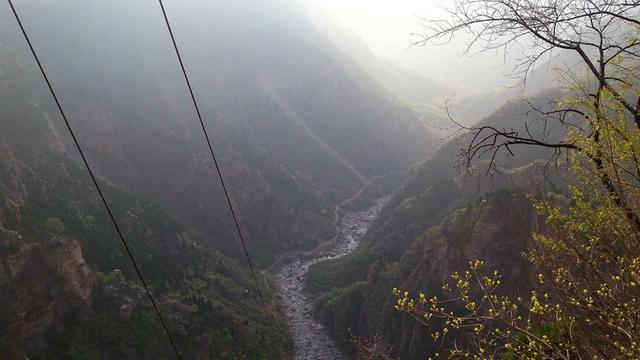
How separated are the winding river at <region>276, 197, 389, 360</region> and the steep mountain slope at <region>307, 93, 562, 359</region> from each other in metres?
1.23

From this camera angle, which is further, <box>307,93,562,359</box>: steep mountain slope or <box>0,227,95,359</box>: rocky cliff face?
<box>307,93,562,359</box>: steep mountain slope

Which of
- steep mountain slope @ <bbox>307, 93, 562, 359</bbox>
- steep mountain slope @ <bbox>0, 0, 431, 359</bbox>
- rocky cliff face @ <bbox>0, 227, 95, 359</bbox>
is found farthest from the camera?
steep mountain slope @ <bbox>307, 93, 562, 359</bbox>

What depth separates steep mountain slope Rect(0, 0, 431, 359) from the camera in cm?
2875

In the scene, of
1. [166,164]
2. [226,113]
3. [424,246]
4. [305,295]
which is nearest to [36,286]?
[305,295]

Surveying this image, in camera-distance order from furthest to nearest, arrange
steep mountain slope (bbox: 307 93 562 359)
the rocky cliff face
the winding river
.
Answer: the winding river, steep mountain slope (bbox: 307 93 562 359), the rocky cliff face

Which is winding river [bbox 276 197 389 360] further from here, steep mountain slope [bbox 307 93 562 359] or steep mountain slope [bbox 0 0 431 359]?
steep mountain slope [bbox 0 0 431 359]

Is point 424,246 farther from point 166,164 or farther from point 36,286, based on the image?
point 166,164

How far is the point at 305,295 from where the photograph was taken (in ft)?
160

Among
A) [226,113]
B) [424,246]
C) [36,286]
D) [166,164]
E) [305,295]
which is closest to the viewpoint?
[36,286]

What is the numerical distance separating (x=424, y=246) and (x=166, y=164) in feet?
114

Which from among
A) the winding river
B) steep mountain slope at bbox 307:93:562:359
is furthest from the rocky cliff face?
the winding river

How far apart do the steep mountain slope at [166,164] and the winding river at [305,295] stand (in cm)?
208

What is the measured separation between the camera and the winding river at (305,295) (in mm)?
39375

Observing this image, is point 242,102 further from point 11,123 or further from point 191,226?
point 11,123
